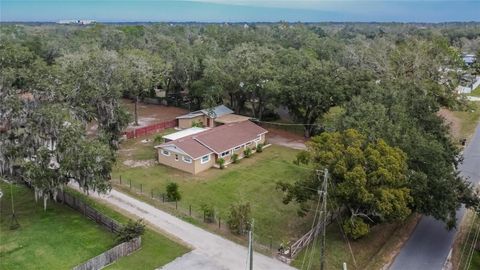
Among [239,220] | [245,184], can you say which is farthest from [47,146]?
[245,184]

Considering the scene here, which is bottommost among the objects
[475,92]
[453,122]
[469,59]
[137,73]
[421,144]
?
[453,122]

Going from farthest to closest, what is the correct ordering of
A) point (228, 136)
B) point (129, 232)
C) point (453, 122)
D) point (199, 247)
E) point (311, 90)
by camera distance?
point (453, 122)
point (311, 90)
point (228, 136)
point (199, 247)
point (129, 232)

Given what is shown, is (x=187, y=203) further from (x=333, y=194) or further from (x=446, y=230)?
(x=446, y=230)

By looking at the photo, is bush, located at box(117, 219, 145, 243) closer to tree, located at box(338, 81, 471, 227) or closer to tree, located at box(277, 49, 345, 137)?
tree, located at box(338, 81, 471, 227)

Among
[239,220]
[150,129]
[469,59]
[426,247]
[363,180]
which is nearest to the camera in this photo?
[363,180]

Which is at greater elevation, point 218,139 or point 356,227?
point 218,139

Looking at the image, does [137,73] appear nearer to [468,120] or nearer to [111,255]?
[111,255]

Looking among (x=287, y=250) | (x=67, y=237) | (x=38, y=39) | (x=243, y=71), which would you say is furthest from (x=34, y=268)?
(x=38, y=39)
